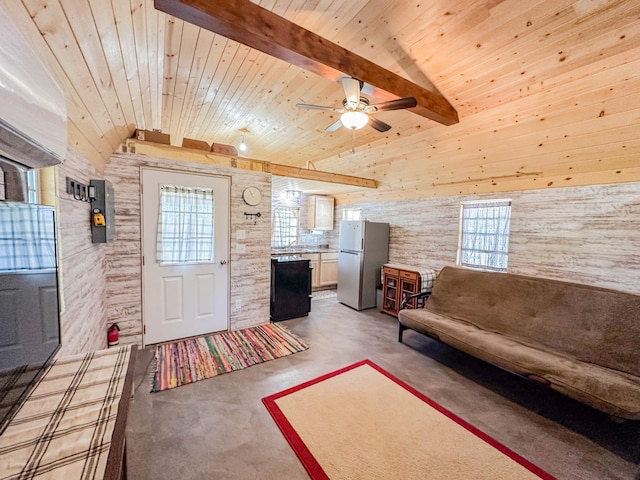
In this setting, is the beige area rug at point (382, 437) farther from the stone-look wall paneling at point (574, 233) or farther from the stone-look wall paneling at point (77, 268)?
the stone-look wall paneling at point (574, 233)

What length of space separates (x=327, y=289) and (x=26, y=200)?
210 inches

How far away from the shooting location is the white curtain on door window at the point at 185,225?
9.98 feet

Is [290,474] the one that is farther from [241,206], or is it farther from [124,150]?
[124,150]

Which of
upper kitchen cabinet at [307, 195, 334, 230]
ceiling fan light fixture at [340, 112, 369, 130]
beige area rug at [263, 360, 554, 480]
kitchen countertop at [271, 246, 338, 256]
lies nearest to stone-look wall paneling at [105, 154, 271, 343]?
beige area rug at [263, 360, 554, 480]

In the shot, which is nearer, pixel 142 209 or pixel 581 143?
pixel 581 143

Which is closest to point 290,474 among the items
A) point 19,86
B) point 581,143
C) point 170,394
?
point 170,394

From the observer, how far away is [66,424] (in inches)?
30.7

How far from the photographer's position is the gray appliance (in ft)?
15.0

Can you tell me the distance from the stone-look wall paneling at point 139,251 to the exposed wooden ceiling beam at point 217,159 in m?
0.07

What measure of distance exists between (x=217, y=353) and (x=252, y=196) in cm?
196

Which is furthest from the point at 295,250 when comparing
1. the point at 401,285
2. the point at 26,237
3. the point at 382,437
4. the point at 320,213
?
the point at 26,237

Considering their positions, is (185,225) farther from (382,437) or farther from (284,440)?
(382,437)

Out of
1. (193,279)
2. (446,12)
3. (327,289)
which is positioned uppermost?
(446,12)

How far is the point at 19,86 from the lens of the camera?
0.69 m
